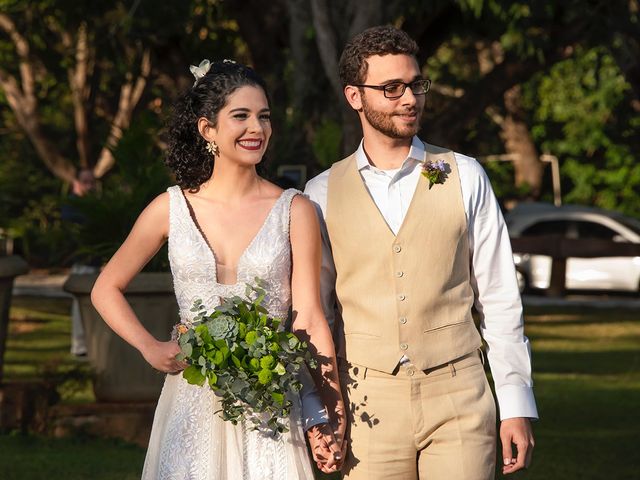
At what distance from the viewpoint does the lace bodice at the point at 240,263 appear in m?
4.59

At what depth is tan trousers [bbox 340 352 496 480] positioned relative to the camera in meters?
4.54

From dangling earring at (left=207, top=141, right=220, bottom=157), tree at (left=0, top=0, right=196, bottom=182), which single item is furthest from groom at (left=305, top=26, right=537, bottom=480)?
tree at (left=0, top=0, right=196, bottom=182)

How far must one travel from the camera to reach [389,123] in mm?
4652

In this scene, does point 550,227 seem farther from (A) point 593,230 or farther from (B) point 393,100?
(B) point 393,100

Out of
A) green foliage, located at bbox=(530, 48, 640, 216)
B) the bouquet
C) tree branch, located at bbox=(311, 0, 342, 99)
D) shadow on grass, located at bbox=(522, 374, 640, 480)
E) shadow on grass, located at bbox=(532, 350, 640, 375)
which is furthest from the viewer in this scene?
green foliage, located at bbox=(530, 48, 640, 216)

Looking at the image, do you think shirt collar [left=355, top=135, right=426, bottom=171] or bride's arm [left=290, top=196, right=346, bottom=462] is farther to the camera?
shirt collar [left=355, top=135, right=426, bottom=171]

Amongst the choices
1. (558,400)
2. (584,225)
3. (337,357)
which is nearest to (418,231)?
(337,357)

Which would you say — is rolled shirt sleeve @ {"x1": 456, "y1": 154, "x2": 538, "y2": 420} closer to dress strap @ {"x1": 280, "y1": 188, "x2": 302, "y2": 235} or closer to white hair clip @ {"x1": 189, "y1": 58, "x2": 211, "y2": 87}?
dress strap @ {"x1": 280, "y1": 188, "x2": 302, "y2": 235}

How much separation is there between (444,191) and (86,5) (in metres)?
19.2

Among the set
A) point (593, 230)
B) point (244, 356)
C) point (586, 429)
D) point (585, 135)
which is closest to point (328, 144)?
point (586, 429)

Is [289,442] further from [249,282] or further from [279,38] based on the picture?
[279,38]

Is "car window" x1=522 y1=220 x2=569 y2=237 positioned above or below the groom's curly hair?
above

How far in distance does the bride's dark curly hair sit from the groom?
39 cm

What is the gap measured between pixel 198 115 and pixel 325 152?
8.86 meters
